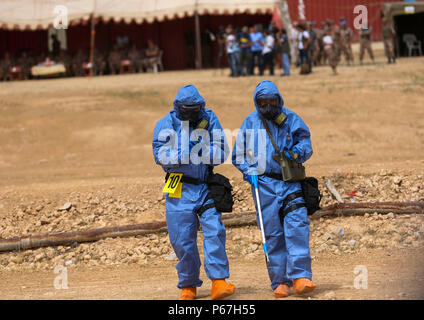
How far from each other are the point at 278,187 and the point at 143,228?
3.89 metres

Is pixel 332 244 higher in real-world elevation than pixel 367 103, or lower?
lower

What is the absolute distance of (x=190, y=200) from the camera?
250 inches

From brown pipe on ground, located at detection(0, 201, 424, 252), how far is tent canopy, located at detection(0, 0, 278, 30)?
17.6 meters

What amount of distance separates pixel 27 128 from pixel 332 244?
1083 cm

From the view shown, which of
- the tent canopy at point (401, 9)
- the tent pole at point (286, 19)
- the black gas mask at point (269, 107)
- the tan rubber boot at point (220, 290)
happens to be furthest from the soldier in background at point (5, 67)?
the tan rubber boot at point (220, 290)

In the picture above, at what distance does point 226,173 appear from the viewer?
12469 millimetres

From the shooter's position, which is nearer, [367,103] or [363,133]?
[363,133]

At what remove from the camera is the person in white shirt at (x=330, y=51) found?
22.1 meters

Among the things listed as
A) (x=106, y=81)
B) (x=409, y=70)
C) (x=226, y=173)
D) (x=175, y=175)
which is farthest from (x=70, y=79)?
(x=175, y=175)

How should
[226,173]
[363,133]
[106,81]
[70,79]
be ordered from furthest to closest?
[70,79] → [106,81] → [363,133] → [226,173]

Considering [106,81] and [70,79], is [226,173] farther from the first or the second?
[70,79]

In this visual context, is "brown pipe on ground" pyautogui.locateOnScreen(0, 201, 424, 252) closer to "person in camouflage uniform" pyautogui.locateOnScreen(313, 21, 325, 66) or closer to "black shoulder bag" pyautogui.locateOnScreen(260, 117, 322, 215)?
"black shoulder bag" pyautogui.locateOnScreen(260, 117, 322, 215)

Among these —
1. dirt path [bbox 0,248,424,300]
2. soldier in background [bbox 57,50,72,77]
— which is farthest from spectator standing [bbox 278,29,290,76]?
dirt path [bbox 0,248,424,300]

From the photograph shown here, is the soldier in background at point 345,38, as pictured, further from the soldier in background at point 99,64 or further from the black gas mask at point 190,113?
the black gas mask at point 190,113
